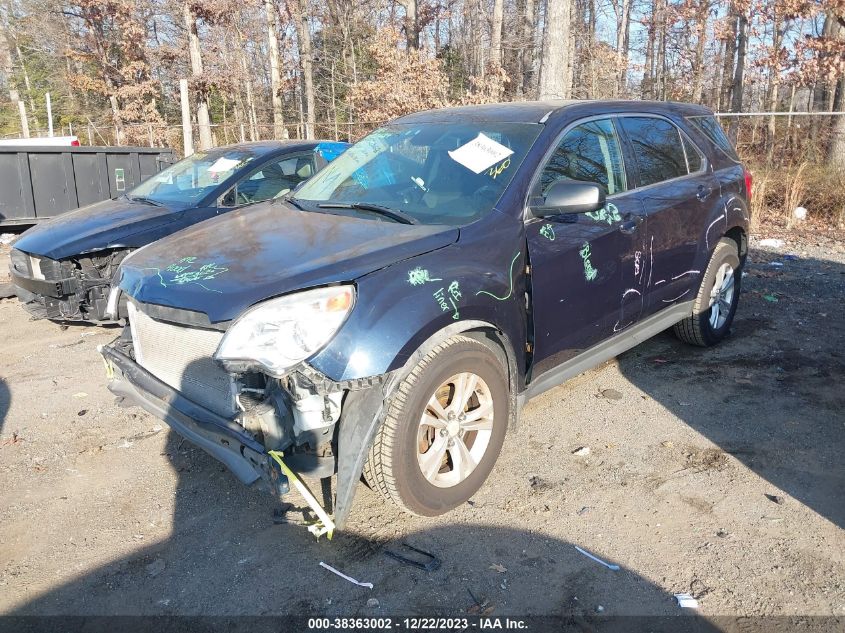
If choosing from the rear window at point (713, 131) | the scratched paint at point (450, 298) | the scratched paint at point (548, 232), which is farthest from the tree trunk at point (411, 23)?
the scratched paint at point (450, 298)

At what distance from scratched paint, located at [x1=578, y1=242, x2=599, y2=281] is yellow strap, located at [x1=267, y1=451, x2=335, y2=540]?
1.98 m

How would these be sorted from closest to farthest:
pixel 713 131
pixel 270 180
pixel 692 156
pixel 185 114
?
pixel 692 156
pixel 713 131
pixel 270 180
pixel 185 114

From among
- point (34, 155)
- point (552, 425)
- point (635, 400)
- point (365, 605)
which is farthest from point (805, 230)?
point (34, 155)

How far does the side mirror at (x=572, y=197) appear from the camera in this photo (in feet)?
10.7

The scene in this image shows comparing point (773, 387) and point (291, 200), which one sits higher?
point (291, 200)

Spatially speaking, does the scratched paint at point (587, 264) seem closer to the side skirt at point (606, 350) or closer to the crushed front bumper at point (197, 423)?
the side skirt at point (606, 350)

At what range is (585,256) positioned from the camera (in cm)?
366

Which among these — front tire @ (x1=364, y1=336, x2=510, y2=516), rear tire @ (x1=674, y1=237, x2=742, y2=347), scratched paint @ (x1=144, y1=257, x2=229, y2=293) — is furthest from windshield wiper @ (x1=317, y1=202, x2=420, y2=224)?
rear tire @ (x1=674, y1=237, x2=742, y2=347)

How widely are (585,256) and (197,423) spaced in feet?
7.43

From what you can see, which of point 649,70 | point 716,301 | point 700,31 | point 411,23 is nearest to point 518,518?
point 716,301

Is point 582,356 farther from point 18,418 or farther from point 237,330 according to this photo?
point 18,418

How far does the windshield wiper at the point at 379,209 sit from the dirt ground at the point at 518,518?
1482 mm

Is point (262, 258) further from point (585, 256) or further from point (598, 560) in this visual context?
point (598, 560)

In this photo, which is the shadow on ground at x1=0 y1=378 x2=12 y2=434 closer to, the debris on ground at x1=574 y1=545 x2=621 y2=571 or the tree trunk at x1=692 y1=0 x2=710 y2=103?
the debris on ground at x1=574 y1=545 x2=621 y2=571
